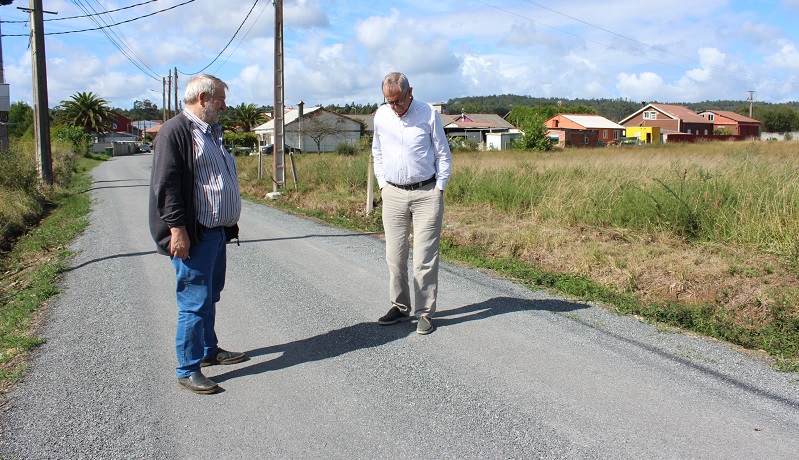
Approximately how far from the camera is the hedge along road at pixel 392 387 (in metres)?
3.20

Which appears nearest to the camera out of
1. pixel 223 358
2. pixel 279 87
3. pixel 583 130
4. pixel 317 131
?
pixel 223 358

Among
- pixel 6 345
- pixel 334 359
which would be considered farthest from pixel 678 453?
pixel 6 345

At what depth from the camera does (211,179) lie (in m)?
3.83

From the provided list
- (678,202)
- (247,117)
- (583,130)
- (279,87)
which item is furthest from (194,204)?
(247,117)

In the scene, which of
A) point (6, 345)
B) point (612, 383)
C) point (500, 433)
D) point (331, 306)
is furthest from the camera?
point (331, 306)

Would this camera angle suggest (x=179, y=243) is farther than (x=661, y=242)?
No

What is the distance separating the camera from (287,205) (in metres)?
15.5

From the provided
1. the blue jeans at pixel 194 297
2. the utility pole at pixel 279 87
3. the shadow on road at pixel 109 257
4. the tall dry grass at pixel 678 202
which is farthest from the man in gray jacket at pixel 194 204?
the utility pole at pixel 279 87

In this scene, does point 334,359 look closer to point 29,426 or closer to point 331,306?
point 331,306

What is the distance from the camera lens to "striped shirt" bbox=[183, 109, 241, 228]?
3771mm

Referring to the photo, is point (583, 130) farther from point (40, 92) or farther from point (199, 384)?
point (199, 384)

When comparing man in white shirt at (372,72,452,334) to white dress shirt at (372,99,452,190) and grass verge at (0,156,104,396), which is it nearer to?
white dress shirt at (372,99,452,190)

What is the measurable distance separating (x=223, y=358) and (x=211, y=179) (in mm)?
1307

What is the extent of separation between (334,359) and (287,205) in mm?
11476
